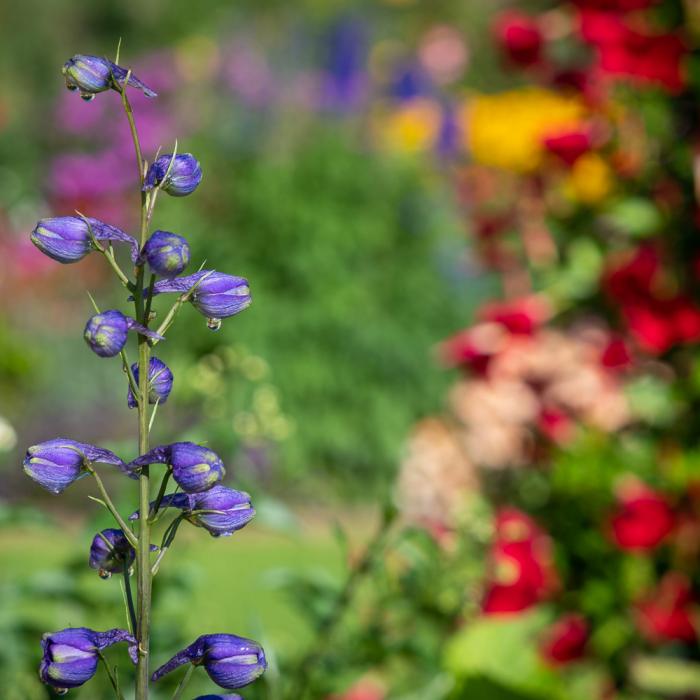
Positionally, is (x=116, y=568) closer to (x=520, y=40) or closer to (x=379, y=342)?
(x=520, y=40)

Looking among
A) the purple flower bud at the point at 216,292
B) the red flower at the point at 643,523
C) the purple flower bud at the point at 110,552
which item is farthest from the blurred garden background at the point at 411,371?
the purple flower bud at the point at 216,292

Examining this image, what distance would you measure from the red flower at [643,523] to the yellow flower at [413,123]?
6132 millimetres

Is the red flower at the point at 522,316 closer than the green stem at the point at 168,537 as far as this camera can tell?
No

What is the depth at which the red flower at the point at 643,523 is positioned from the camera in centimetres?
225

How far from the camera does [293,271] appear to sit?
5727mm

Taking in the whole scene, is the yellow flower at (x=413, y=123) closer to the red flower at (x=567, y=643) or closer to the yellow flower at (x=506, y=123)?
the yellow flower at (x=506, y=123)

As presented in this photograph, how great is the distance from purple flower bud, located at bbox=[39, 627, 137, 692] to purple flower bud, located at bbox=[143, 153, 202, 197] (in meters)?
0.28

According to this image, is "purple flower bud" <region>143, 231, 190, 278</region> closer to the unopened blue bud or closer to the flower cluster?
the flower cluster

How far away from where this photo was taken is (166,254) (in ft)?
2.27

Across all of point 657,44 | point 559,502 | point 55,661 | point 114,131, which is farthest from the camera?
point 114,131

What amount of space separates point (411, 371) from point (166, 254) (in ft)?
16.9

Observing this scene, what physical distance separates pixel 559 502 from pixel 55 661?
1.93m

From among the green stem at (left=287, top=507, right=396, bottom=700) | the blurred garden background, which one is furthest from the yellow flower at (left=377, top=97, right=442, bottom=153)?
the green stem at (left=287, top=507, right=396, bottom=700)

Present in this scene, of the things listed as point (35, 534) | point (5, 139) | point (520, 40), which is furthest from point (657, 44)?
point (5, 139)
